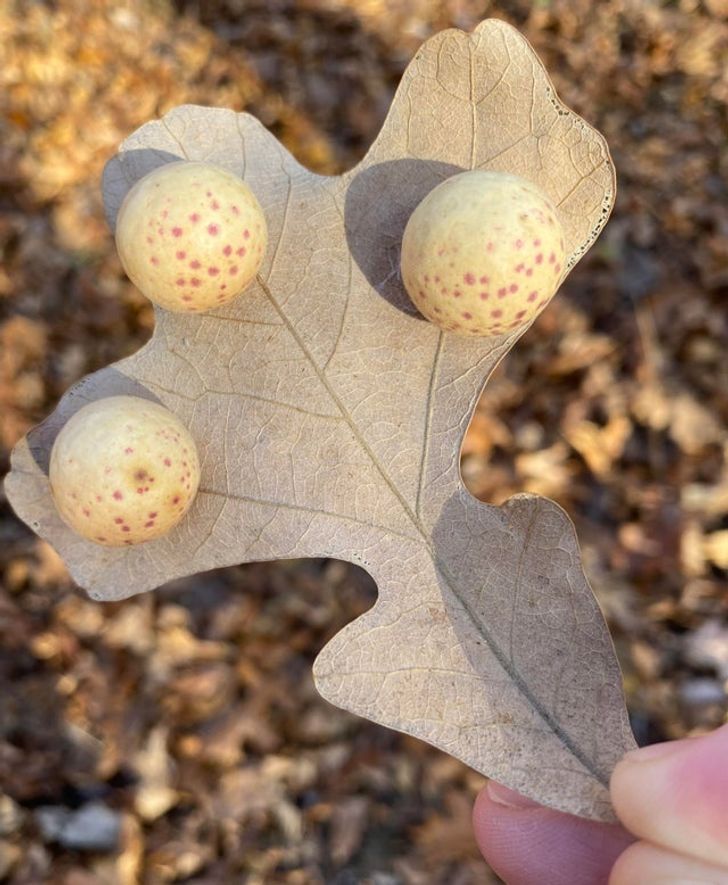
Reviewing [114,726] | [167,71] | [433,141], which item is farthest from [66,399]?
[167,71]

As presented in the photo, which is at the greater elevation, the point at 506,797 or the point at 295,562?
the point at 506,797

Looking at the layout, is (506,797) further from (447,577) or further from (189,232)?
(189,232)

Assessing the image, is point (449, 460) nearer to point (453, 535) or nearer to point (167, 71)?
point (453, 535)

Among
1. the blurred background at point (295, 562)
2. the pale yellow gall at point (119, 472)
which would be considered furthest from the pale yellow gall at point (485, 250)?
the blurred background at point (295, 562)

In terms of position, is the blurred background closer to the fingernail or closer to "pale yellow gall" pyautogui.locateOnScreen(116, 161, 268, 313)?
the fingernail

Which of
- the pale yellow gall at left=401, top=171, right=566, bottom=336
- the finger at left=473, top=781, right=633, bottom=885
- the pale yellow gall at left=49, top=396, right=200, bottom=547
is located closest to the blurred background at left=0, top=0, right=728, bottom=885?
the finger at left=473, top=781, right=633, bottom=885

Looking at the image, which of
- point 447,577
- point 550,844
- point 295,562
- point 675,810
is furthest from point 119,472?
point 295,562
